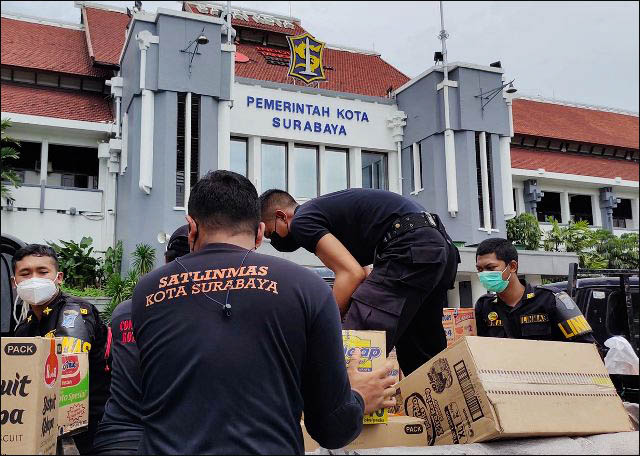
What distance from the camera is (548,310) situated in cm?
417

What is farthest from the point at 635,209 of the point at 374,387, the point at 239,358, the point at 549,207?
the point at 239,358

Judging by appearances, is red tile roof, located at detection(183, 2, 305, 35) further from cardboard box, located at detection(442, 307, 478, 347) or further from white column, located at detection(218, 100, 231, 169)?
cardboard box, located at detection(442, 307, 478, 347)

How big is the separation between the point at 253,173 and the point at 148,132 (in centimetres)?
321

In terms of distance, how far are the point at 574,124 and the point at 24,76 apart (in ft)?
69.1

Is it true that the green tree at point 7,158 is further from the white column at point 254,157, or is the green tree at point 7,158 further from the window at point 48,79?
the white column at point 254,157

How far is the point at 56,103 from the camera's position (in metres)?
17.1

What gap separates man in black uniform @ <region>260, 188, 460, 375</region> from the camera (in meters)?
2.99

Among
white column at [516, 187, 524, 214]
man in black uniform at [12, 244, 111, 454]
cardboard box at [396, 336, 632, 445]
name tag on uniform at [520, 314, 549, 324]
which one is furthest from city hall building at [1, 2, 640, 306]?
cardboard box at [396, 336, 632, 445]

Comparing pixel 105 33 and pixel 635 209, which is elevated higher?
pixel 105 33

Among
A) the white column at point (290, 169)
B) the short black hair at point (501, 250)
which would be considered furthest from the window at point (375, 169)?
the short black hair at point (501, 250)

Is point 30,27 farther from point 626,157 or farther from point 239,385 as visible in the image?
point 626,157

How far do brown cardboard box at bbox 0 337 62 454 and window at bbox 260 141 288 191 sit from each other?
15307 mm

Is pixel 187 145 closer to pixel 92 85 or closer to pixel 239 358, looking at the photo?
pixel 92 85

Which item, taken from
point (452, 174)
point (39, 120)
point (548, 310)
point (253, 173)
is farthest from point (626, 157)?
point (548, 310)
